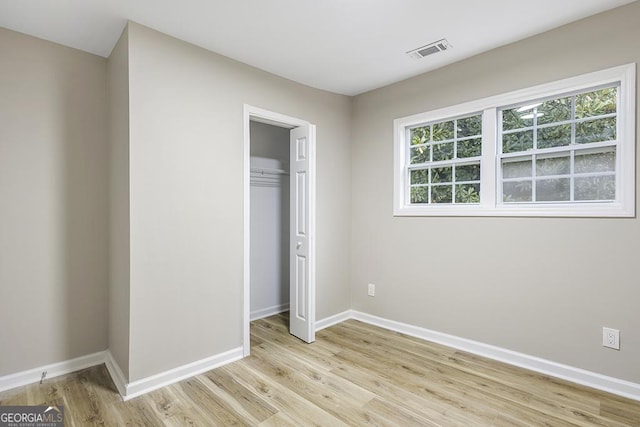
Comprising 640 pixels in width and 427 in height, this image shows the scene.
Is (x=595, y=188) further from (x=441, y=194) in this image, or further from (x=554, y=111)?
(x=441, y=194)

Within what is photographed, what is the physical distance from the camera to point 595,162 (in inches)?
94.7

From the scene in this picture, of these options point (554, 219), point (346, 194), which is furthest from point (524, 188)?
point (346, 194)

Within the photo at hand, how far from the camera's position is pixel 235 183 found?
9.35 feet

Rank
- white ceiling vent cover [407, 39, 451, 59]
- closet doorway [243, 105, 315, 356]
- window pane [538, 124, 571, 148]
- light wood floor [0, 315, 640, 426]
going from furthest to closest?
closet doorway [243, 105, 315, 356], white ceiling vent cover [407, 39, 451, 59], window pane [538, 124, 571, 148], light wood floor [0, 315, 640, 426]

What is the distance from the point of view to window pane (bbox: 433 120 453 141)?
3.19 m

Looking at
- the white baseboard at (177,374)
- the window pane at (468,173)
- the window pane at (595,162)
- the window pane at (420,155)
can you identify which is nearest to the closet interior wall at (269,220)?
the white baseboard at (177,374)

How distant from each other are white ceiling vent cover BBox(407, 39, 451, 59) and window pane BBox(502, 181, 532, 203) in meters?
1.28

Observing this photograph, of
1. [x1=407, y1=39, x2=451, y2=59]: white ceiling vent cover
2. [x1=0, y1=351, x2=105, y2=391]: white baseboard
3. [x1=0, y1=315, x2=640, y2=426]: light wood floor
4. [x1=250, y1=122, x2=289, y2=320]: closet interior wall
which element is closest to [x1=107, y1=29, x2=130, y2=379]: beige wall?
[x1=0, y1=351, x2=105, y2=391]: white baseboard

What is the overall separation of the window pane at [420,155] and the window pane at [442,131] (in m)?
0.14

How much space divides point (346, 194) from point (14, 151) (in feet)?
9.83

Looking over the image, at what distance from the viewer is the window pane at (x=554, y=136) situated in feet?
8.29

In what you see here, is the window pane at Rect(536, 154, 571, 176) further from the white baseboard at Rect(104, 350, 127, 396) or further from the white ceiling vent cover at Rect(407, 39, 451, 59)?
the white baseboard at Rect(104, 350, 127, 396)

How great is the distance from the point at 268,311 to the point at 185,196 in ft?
6.83

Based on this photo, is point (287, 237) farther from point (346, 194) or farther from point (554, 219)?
point (554, 219)
